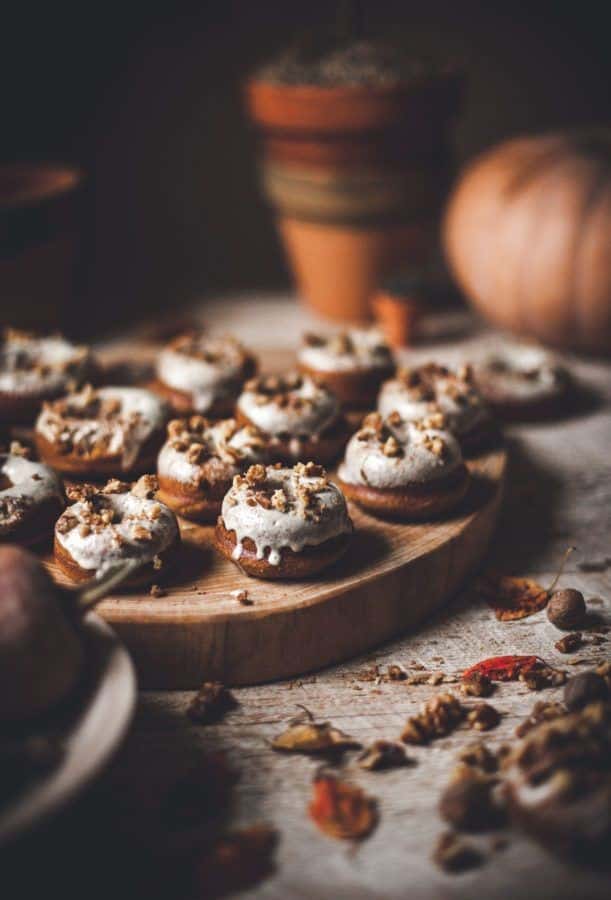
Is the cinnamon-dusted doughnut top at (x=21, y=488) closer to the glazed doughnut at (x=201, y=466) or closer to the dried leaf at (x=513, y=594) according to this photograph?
the glazed doughnut at (x=201, y=466)

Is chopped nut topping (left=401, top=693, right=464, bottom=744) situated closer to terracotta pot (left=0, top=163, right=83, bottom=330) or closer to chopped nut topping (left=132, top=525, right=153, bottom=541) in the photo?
chopped nut topping (left=132, top=525, right=153, bottom=541)

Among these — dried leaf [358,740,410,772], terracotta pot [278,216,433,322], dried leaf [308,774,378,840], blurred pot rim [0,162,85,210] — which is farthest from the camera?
terracotta pot [278,216,433,322]

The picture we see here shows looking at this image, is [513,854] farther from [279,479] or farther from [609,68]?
[609,68]

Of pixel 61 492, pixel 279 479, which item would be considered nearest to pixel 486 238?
pixel 279 479

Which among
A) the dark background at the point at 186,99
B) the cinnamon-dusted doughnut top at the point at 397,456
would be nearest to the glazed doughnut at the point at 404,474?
the cinnamon-dusted doughnut top at the point at 397,456

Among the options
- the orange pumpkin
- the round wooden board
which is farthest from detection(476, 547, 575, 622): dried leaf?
the orange pumpkin

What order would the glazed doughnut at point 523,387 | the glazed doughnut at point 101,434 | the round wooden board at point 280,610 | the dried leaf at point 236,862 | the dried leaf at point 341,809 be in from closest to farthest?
the dried leaf at point 236,862, the dried leaf at point 341,809, the round wooden board at point 280,610, the glazed doughnut at point 101,434, the glazed doughnut at point 523,387
